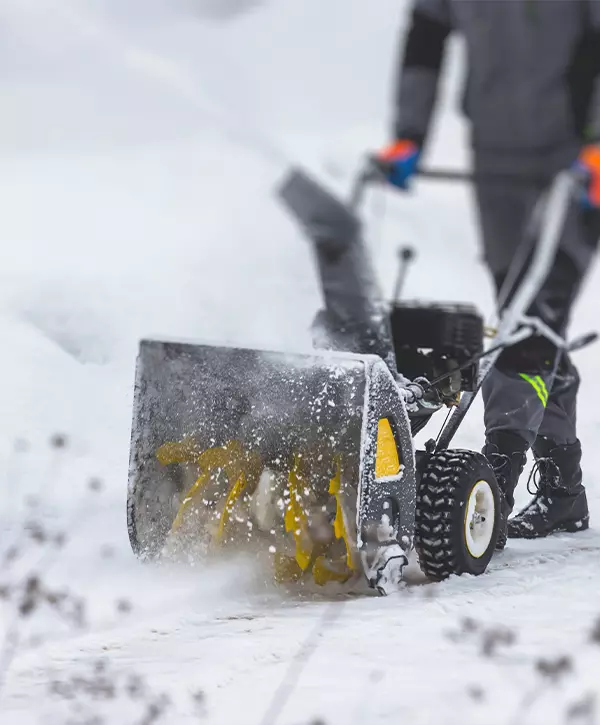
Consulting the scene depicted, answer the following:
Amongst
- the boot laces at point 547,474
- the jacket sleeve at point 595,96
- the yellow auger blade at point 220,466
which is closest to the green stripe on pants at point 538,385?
the boot laces at point 547,474

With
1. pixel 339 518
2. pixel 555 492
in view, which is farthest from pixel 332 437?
pixel 555 492

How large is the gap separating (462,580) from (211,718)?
1.12 metres

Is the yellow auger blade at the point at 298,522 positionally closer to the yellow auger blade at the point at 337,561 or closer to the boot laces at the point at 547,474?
the yellow auger blade at the point at 337,561

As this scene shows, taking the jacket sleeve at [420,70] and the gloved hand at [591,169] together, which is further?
the jacket sleeve at [420,70]

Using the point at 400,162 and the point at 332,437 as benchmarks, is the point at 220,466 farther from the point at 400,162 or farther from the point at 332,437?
the point at 400,162

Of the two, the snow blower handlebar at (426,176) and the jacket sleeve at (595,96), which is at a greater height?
the jacket sleeve at (595,96)

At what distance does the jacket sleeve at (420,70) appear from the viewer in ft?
9.96

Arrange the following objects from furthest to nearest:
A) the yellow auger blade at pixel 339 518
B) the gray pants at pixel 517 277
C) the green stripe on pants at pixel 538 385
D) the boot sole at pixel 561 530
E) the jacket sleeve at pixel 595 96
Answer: the boot sole at pixel 561 530 → the green stripe on pants at pixel 538 385 → the gray pants at pixel 517 277 → the jacket sleeve at pixel 595 96 → the yellow auger blade at pixel 339 518

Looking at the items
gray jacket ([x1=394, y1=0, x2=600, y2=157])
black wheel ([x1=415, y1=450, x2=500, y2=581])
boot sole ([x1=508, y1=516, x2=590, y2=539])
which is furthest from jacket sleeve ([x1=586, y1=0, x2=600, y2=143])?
boot sole ([x1=508, y1=516, x2=590, y2=539])

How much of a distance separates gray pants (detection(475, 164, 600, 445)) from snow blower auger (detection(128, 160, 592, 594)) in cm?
9

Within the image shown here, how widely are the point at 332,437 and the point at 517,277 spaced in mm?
837

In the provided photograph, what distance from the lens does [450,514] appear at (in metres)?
2.75

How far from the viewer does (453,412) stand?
10.2ft

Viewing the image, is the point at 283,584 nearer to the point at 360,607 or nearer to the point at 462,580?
the point at 360,607
